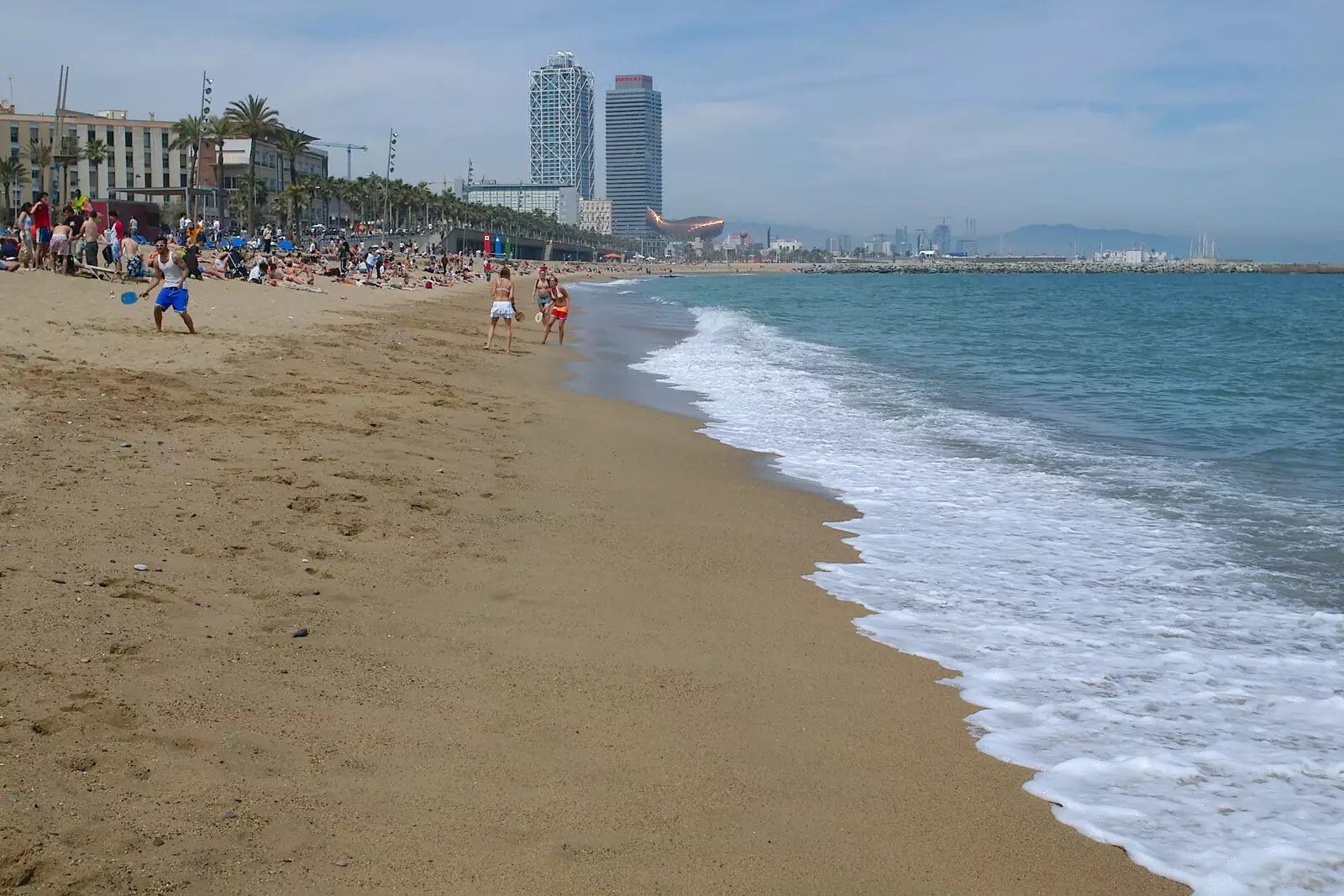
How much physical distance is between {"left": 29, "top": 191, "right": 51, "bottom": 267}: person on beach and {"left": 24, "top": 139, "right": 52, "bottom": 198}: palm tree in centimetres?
6991

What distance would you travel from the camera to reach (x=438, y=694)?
4.20 m

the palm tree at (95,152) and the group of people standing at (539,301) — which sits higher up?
the palm tree at (95,152)

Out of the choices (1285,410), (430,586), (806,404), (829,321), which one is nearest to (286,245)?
(829,321)

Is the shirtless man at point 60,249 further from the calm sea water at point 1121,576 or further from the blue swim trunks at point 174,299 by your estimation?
the calm sea water at point 1121,576

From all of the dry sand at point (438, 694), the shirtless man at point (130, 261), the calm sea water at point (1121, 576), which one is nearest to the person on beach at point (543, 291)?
the calm sea water at point (1121, 576)

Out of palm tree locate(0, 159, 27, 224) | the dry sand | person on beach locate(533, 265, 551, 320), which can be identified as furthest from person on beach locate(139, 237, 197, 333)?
palm tree locate(0, 159, 27, 224)

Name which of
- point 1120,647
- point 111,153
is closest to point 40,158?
point 111,153

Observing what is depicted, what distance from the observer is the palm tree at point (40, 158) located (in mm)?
81312

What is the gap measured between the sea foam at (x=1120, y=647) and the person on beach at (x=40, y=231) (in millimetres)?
15821

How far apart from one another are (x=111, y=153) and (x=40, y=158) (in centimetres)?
1847

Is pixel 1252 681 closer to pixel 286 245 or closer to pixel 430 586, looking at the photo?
pixel 430 586

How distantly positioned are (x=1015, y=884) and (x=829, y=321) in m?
39.1

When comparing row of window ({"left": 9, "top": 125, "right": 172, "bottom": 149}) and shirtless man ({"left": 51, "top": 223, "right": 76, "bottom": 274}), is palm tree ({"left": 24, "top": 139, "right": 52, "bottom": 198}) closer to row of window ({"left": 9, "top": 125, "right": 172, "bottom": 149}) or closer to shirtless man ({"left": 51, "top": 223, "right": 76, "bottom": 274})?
row of window ({"left": 9, "top": 125, "right": 172, "bottom": 149})

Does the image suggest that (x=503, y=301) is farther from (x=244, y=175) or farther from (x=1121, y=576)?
(x=244, y=175)
